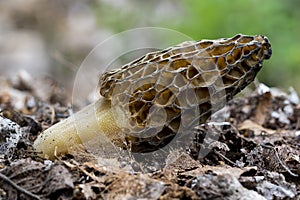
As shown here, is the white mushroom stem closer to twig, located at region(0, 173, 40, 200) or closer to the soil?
the soil

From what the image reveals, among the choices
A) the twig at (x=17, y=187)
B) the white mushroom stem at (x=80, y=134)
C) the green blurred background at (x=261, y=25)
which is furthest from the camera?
the green blurred background at (x=261, y=25)

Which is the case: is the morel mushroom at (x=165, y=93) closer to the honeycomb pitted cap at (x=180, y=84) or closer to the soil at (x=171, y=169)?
the honeycomb pitted cap at (x=180, y=84)

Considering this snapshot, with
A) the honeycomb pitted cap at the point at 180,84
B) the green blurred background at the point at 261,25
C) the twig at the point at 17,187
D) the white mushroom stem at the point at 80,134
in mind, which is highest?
the green blurred background at the point at 261,25

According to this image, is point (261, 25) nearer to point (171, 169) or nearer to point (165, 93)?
point (165, 93)

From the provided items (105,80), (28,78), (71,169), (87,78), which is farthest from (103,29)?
(71,169)

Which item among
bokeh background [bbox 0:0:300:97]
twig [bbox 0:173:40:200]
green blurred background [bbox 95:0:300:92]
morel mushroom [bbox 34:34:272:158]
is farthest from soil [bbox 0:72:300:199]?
bokeh background [bbox 0:0:300:97]

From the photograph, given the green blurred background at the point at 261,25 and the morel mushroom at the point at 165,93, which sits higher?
the green blurred background at the point at 261,25

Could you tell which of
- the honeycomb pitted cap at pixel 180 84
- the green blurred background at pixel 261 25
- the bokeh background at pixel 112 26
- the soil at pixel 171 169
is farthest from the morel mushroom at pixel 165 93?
the green blurred background at pixel 261 25
